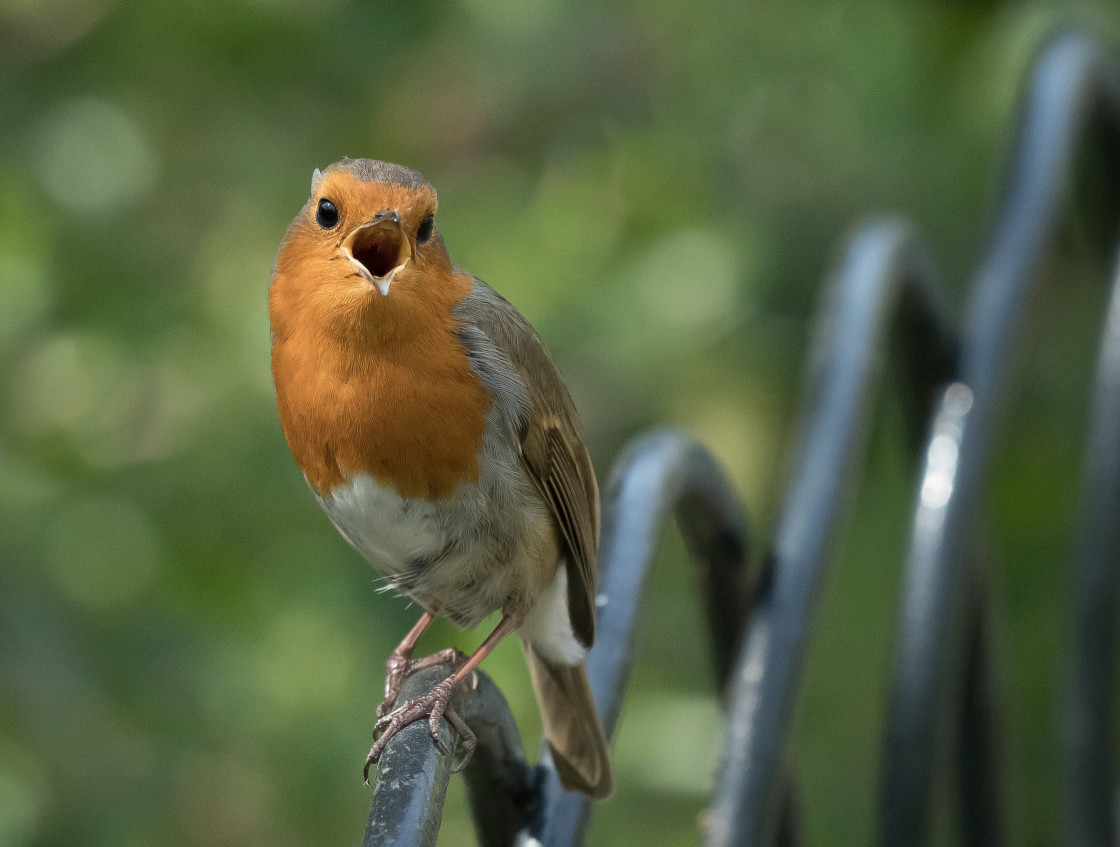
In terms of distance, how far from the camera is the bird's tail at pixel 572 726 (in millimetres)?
1541

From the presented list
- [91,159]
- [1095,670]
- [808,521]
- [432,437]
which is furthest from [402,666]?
[91,159]

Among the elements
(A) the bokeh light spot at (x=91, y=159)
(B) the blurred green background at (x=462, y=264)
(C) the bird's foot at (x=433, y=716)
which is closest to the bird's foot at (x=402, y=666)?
(C) the bird's foot at (x=433, y=716)

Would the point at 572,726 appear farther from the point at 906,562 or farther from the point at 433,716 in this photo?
the point at 906,562

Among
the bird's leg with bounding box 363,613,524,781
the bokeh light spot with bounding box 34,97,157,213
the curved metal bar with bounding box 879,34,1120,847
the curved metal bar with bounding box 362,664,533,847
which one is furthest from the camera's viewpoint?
the bokeh light spot with bounding box 34,97,157,213

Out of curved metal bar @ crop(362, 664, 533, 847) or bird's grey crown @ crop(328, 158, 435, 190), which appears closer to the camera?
curved metal bar @ crop(362, 664, 533, 847)

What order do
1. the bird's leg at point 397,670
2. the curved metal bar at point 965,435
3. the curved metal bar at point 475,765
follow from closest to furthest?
1. the curved metal bar at point 475,765
2. the bird's leg at point 397,670
3. the curved metal bar at point 965,435

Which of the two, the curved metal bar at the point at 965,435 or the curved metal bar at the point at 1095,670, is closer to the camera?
the curved metal bar at the point at 965,435

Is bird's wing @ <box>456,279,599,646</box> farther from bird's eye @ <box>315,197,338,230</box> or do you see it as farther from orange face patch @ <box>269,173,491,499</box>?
bird's eye @ <box>315,197,338,230</box>

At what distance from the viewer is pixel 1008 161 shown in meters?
2.30

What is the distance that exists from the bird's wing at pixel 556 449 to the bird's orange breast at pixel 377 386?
7 cm

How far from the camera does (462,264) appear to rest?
300cm

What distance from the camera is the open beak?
1311mm

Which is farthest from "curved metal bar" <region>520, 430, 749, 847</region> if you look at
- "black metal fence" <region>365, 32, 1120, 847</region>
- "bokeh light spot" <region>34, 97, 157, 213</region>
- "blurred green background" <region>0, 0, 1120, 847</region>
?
"bokeh light spot" <region>34, 97, 157, 213</region>

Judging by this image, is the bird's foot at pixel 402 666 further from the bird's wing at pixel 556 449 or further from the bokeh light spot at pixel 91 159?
the bokeh light spot at pixel 91 159
